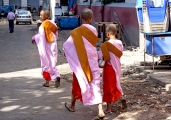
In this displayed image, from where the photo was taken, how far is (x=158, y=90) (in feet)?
25.5

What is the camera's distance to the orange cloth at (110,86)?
20.6ft

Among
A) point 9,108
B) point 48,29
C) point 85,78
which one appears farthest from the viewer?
point 48,29

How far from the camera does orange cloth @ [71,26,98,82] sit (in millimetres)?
6141

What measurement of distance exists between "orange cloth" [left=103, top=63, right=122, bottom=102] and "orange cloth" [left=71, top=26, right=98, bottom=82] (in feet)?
1.06

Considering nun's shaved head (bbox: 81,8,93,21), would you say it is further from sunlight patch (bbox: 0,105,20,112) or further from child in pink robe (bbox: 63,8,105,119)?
sunlight patch (bbox: 0,105,20,112)

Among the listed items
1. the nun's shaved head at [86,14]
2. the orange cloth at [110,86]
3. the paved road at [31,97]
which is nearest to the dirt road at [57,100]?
the paved road at [31,97]

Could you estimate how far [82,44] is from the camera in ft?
20.2

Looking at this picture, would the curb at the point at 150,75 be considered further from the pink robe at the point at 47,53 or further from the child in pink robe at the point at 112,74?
the pink robe at the point at 47,53

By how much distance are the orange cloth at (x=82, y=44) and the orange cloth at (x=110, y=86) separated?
32 cm

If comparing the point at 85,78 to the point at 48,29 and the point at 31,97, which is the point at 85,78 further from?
the point at 48,29

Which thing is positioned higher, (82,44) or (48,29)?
(48,29)

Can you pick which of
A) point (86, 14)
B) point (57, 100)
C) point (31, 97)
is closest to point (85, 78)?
point (86, 14)

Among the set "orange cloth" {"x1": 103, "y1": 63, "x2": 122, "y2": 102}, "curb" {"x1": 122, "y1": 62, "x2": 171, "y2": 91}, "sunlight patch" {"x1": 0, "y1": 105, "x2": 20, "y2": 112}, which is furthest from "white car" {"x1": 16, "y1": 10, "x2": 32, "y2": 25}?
"orange cloth" {"x1": 103, "y1": 63, "x2": 122, "y2": 102}

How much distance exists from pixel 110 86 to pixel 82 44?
81 centimetres
